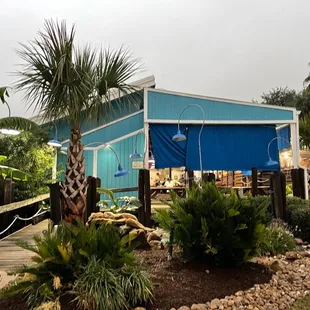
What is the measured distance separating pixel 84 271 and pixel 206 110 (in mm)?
8245

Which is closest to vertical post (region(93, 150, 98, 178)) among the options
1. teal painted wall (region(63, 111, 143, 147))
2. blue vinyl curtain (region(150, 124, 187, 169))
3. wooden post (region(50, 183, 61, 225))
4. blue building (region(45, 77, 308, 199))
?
blue building (region(45, 77, 308, 199))

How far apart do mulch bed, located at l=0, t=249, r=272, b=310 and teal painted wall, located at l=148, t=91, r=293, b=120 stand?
6.44 m

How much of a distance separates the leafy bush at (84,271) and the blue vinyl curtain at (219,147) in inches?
281

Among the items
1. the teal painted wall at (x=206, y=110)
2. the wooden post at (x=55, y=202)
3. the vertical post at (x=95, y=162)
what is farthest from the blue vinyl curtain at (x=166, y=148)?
the wooden post at (x=55, y=202)

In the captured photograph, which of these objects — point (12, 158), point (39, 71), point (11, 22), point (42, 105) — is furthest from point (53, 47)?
point (11, 22)

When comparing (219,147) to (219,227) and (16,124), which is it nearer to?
(16,124)

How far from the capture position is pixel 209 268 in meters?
3.76

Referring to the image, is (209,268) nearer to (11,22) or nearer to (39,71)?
(39,71)

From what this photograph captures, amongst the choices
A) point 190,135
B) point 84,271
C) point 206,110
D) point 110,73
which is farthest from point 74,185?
point 206,110

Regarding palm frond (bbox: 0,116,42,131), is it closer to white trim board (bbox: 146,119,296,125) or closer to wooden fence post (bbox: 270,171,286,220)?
white trim board (bbox: 146,119,296,125)

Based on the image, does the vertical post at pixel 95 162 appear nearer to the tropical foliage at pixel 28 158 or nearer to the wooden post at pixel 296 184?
the tropical foliage at pixel 28 158

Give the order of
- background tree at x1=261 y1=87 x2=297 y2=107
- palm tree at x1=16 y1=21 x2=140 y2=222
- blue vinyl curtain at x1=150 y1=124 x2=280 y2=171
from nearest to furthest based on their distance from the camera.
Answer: palm tree at x1=16 y1=21 x2=140 y2=222 < blue vinyl curtain at x1=150 y1=124 x2=280 y2=171 < background tree at x1=261 y1=87 x2=297 y2=107

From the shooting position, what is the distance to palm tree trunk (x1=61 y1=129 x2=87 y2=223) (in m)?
5.23

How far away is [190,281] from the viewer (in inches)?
133
